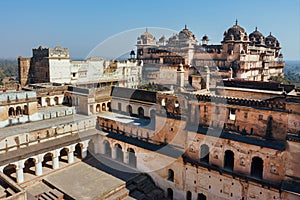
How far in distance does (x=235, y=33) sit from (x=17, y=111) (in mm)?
34622

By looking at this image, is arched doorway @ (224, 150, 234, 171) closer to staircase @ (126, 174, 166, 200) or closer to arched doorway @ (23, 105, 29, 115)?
staircase @ (126, 174, 166, 200)

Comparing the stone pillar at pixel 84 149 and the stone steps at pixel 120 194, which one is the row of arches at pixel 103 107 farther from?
the stone steps at pixel 120 194

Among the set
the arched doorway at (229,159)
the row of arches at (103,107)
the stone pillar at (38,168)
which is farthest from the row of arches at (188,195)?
the row of arches at (103,107)

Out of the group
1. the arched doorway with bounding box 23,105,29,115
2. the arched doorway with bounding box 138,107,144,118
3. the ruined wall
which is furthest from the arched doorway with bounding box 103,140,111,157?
the ruined wall

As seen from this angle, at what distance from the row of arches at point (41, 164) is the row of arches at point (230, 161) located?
38.0 feet

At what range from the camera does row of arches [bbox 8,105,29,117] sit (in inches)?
967

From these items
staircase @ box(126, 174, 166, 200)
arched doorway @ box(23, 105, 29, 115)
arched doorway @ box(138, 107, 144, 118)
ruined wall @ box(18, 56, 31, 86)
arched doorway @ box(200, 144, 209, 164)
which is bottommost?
staircase @ box(126, 174, 166, 200)

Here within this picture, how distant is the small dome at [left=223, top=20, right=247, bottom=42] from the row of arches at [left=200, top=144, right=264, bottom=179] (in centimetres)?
2778

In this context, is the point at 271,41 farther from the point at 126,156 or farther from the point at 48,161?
the point at 48,161

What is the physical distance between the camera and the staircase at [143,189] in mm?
19755

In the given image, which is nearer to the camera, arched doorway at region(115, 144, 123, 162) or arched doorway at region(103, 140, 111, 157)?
arched doorway at region(115, 144, 123, 162)

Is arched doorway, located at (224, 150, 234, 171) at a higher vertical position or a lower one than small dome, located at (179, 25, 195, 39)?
lower

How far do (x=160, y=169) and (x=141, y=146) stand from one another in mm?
2486

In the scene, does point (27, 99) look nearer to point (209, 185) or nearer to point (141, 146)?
point (141, 146)
